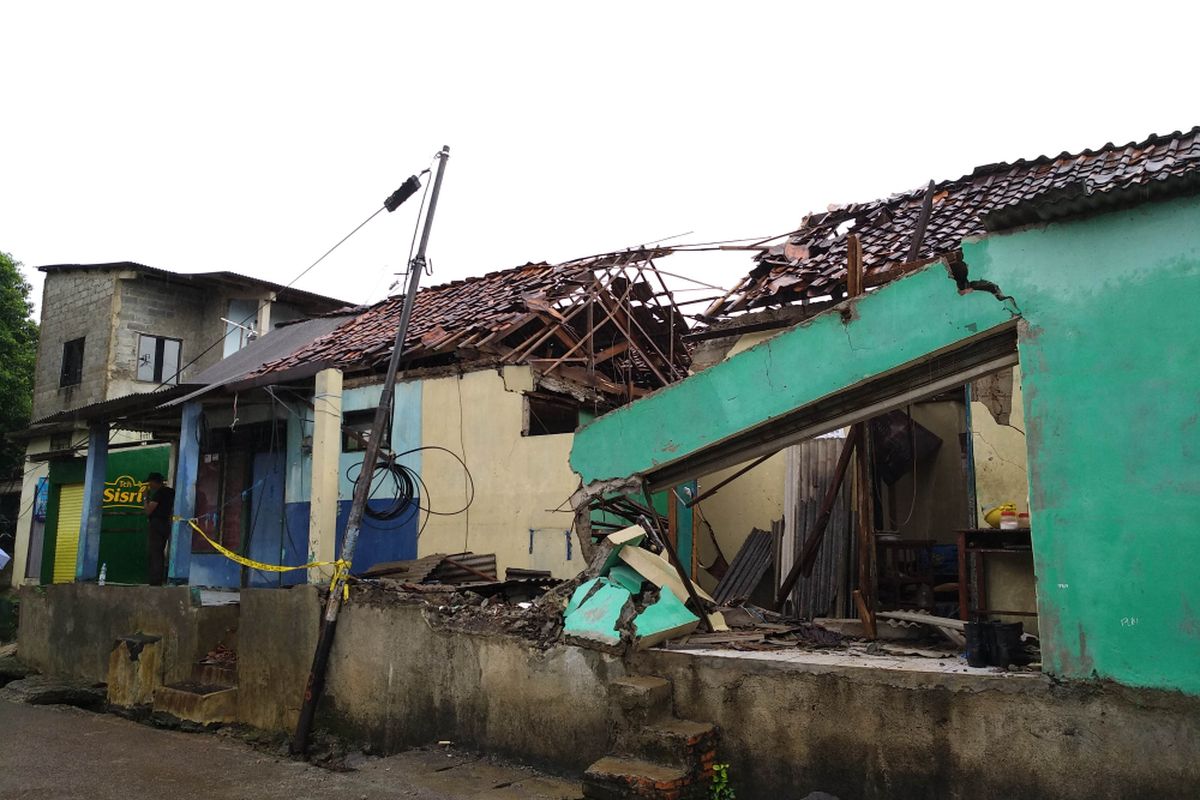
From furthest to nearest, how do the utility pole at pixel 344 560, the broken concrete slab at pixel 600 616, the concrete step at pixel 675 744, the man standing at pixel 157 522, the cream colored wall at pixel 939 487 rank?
1. the man standing at pixel 157 522
2. the cream colored wall at pixel 939 487
3. the utility pole at pixel 344 560
4. the broken concrete slab at pixel 600 616
5. the concrete step at pixel 675 744

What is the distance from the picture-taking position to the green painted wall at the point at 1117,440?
4.61 meters

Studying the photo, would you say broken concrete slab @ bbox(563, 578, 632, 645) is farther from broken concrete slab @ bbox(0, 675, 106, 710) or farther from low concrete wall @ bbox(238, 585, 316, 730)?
broken concrete slab @ bbox(0, 675, 106, 710)

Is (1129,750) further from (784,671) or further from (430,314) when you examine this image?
(430,314)

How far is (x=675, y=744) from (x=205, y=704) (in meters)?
6.13

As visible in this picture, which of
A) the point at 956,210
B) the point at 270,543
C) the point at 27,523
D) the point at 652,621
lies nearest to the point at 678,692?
the point at 652,621

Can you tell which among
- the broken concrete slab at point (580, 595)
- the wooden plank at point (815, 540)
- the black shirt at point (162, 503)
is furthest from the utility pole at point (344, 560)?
the black shirt at point (162, 503)

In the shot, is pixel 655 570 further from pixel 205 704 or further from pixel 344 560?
pixel 205 704

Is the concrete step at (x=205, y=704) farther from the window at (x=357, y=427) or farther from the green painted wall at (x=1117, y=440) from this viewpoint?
the green painted wall at (x=1117, y=440)

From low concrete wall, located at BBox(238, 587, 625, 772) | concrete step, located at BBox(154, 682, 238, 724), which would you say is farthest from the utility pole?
concrete step, located at BBox(154, 682, 238, 724)

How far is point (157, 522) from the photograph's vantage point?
1298cm

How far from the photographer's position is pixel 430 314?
15.6 meters

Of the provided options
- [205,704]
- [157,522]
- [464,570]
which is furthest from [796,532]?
[157,522]

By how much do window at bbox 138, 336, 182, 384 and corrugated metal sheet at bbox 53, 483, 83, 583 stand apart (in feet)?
12.1

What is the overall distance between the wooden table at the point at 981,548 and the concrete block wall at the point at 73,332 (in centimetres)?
2235
